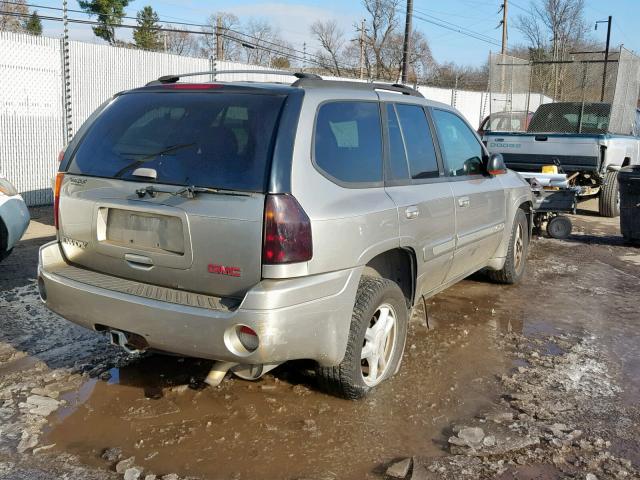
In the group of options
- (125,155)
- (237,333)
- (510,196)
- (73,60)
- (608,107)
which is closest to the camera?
(237,333)

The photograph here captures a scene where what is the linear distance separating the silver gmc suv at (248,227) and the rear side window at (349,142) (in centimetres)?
1

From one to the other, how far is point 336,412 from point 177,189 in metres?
1.56

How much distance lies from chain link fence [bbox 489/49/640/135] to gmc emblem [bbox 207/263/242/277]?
11.5 meters

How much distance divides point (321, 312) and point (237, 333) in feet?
1.46

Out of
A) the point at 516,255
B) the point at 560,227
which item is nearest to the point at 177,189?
the point at 516,255

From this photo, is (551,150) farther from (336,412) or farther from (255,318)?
(255,318)

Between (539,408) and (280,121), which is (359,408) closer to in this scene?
(539,408)

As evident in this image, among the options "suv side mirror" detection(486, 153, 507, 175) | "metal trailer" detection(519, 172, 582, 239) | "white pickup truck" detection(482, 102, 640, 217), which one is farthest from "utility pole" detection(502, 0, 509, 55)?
"suv side mirror" detection(486, 153, 507, 175)

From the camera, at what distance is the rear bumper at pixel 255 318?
3066 mm

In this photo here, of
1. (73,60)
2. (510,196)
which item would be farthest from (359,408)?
(73,60)

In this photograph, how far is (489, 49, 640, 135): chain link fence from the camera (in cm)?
1301

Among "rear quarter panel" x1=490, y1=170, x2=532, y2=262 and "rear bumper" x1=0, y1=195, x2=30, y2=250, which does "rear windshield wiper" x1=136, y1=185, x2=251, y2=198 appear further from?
"rear quarter panel" x1=490, y1=170, x2=532, y2=262

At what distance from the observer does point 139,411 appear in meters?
3.62

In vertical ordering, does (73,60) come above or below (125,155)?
above
